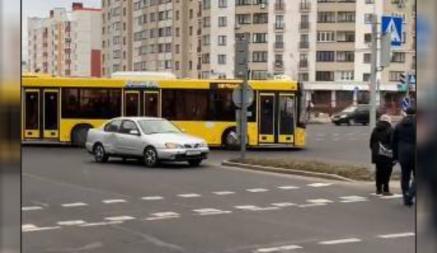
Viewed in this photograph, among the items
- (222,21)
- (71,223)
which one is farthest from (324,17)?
(71,223)

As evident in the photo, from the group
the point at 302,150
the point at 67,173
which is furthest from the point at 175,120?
the point at 67,173

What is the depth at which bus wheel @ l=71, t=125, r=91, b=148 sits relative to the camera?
87.5 ft

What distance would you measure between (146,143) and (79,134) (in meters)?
8.03

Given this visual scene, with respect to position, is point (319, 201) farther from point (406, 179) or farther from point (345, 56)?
point (345, 56)

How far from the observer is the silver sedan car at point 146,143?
1911 cm

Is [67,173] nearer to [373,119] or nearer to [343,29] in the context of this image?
[373,119]

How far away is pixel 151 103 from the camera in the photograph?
26922 millimetres

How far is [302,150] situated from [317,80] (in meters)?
61.8

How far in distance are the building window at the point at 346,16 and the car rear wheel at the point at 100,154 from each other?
71.0 m

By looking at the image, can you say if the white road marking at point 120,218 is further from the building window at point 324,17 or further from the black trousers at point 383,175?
the building window at point 324,17

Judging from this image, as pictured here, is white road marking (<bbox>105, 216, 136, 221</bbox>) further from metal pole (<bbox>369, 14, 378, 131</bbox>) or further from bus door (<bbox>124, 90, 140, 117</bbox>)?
bus door (<bbox>124, 90, 140, 117</bbox>)

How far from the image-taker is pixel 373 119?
51.7 ft

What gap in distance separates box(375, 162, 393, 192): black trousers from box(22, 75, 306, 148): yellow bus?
12.9 m

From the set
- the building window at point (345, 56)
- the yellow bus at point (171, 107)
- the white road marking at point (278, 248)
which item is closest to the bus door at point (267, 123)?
the yellow bus at point (171, 107)
